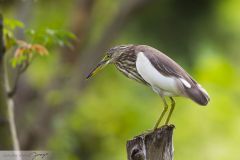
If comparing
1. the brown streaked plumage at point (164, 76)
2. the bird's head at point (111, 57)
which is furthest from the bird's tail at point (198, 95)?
the bird's head at point (111, 57)

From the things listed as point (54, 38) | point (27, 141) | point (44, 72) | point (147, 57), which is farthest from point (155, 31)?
point (147, 57)

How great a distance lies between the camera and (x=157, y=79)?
12.6 ft

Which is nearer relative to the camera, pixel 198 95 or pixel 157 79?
pixel 198 95

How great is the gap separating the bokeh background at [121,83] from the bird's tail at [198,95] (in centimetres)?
440

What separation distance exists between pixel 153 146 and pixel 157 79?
296 millimetres

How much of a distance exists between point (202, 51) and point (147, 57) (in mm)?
7377

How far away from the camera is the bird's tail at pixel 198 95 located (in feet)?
12.1

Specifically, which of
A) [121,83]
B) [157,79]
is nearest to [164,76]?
[157,79]

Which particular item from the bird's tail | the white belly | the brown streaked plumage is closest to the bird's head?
the brown streaked plumage

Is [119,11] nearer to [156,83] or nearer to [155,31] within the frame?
[155,31]

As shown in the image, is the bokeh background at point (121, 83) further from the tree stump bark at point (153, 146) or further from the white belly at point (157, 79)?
the tree stump bark at point (153, 146)

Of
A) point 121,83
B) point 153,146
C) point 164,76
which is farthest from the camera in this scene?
point 121,83

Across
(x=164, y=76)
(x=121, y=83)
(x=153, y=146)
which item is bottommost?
(x=153, y=146)

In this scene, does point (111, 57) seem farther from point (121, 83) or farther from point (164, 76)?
point (121, 83)
